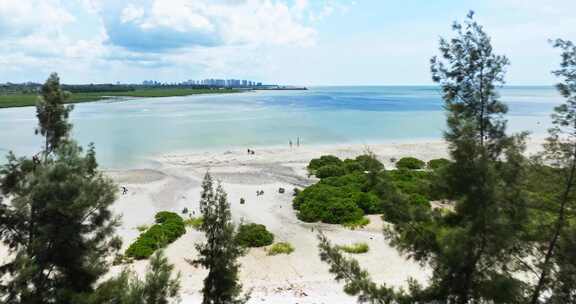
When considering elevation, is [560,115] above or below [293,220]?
above

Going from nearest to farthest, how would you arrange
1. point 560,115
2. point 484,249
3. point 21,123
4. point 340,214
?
1. point 484,249
2. point 560,115
3. point 340,214
4. point 21,123

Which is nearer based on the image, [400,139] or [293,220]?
[293,220]

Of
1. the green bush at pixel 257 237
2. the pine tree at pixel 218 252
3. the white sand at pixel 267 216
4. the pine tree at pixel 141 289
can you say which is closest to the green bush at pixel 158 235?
the white sand at pixel 267 216

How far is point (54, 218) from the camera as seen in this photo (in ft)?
29.8

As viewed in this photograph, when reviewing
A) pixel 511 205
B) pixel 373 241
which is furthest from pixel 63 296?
pixel 373 241

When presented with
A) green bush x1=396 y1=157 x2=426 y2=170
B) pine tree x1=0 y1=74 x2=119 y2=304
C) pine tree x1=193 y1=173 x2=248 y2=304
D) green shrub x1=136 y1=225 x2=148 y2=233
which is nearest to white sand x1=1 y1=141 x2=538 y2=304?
green shrub x1=136 y1=225 x2=148 y2=233

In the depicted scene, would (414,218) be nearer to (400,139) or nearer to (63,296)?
(63,296)

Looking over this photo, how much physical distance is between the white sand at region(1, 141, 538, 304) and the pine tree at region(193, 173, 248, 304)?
4833 mm

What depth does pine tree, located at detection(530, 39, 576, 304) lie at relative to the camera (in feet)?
27.5

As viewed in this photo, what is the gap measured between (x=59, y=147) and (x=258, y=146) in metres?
47.4

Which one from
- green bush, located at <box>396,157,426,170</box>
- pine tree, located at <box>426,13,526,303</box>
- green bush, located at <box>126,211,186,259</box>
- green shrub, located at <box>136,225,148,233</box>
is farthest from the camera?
green bush, located at <box>396,157,426,170</box>

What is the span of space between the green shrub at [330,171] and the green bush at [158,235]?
53.7 ft

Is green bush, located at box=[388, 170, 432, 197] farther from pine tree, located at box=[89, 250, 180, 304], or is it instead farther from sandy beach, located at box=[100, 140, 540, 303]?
pine tree, located at box=[89, 250, 180, 304]

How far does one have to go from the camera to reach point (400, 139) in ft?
209
